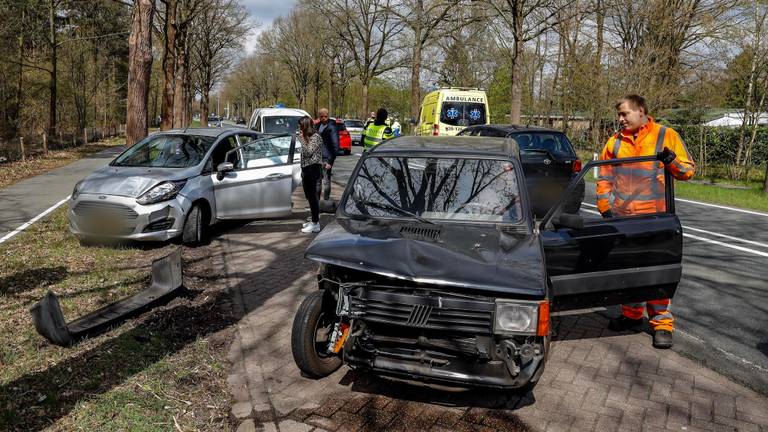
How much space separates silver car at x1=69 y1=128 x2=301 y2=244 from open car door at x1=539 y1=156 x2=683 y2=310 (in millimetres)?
5139

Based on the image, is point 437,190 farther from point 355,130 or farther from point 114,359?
point 355,130

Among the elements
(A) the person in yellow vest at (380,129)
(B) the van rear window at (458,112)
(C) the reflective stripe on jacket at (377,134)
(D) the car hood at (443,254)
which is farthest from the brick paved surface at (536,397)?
(B) the van rear window at (458,112)

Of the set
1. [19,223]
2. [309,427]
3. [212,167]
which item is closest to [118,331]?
[309,427]

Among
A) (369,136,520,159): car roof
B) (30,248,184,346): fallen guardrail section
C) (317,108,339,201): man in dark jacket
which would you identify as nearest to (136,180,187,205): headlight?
(30,248,184,346): fallen guardrail section

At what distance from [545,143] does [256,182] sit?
5319mm

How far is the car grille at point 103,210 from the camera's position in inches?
279

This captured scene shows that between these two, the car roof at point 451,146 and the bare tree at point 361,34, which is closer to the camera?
the car roof at point 451,146

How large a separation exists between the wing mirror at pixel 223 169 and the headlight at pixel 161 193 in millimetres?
670

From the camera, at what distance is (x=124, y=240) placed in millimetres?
7496

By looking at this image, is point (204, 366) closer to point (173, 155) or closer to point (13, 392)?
point (13, 392)

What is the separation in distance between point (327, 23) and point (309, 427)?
1610 inches

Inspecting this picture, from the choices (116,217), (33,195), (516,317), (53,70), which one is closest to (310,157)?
(116,217)

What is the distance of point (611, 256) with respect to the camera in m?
4.21

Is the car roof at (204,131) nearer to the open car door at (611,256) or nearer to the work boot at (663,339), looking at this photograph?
the open car door at (611,256)
